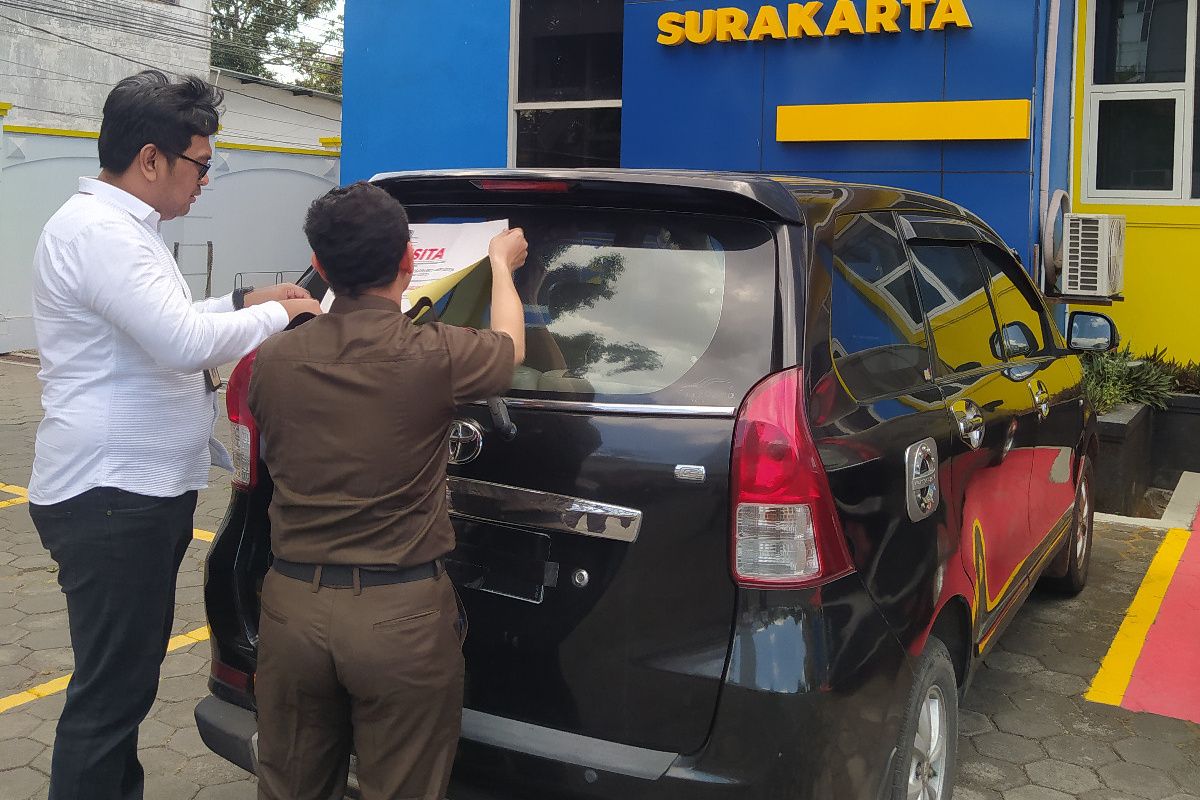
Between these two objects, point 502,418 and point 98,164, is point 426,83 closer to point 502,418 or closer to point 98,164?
point 98,164

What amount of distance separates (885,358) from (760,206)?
59 centimetres

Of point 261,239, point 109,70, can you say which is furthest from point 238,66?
point 261,239

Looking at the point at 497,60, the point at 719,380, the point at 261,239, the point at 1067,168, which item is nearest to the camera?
the point at 719,380

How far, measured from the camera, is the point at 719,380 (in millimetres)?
2346

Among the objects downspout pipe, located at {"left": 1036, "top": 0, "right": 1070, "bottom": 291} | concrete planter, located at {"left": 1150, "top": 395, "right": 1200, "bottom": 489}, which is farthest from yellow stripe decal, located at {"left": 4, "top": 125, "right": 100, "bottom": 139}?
concrete planter, located at {"left": 1150, "top": 395, "right": 1200, "bottom": 489}

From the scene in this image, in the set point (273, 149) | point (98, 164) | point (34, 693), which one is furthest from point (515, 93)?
point (273, 149)

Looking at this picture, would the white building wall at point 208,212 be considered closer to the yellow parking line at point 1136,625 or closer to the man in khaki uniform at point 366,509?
the yellow parking line at point 1136,625

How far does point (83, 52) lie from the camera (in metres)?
23.0

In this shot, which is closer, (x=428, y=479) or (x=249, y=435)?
(x=428, y=479)

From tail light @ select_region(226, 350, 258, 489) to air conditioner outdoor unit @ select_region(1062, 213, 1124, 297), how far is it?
24.1ft

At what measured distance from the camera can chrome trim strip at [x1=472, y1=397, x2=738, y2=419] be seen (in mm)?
2312

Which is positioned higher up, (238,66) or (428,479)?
(238,66)

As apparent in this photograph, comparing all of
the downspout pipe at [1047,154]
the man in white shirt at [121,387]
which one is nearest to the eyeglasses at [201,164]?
the man in white shirt at [121,387]

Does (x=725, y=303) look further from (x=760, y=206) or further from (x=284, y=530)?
(x=284, y=530)
